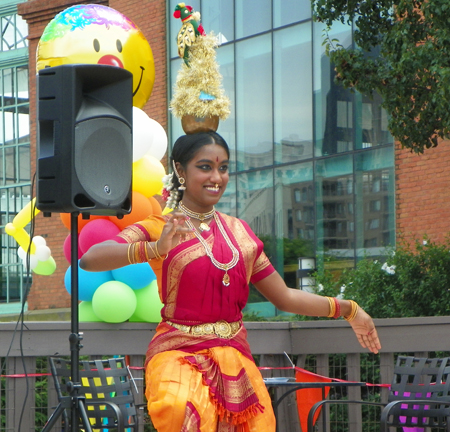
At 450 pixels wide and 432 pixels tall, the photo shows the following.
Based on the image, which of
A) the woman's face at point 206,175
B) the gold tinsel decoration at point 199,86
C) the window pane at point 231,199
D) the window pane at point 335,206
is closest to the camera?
the woman's face at point 206,175

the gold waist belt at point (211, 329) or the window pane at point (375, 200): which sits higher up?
the window pane at point (375, 200)

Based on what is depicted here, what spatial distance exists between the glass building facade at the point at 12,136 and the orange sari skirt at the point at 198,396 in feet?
45.1

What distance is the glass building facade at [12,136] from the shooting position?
54.4 ft

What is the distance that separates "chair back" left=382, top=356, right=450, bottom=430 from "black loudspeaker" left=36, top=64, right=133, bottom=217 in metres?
1.80

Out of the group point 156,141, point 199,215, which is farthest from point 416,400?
point 156,141

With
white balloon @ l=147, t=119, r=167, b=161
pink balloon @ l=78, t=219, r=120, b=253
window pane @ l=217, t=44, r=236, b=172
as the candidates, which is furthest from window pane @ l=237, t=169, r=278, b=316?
pink balloon @ l=78, t=219, r=120, b=253

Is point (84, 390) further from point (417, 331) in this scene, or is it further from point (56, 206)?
point (417, 331)

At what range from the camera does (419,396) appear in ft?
14.4

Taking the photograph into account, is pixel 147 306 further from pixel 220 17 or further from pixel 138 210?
pixel 220 17

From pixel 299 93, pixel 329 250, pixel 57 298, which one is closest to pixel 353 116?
pixel 299 93

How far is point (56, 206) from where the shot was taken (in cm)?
360

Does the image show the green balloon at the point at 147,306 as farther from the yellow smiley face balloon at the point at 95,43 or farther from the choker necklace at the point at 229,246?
the choker necklace at the point at 229,246

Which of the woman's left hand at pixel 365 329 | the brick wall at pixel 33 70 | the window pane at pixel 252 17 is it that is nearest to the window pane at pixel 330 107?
the window pane at pixel 252 17

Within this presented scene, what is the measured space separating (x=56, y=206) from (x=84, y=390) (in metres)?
1.21
